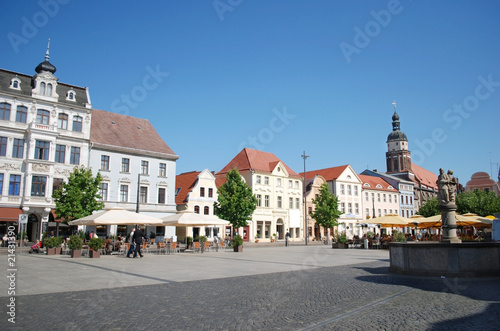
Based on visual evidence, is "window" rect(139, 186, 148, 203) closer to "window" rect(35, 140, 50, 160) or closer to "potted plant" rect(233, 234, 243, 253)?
"window" rect(35, 140, 50, 160)

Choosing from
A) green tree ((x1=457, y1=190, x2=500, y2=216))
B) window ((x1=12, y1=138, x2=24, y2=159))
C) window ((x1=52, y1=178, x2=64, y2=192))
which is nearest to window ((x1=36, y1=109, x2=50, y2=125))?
window ((x1=12, y1=138, x2=24, y2=159))

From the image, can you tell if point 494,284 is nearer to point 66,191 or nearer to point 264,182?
point 66,191

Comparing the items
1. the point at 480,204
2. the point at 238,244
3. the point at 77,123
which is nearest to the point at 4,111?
the point at 77,123

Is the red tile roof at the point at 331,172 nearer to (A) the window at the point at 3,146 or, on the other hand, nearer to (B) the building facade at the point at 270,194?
(B) the building facade at the point at 270,194

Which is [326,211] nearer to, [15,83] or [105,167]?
[105,167]

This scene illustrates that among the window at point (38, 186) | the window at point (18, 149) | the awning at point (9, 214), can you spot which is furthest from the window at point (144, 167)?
the awning at point (9, 214)

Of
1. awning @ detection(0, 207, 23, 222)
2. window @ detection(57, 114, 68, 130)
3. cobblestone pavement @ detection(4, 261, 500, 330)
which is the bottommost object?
cobblestone pavement @ detection(4, 261, 500, 330)

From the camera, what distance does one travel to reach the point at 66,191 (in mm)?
35219

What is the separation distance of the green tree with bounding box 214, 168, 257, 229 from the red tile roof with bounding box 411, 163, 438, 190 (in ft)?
211

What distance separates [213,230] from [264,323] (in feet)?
151

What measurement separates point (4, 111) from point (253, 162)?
108 ft

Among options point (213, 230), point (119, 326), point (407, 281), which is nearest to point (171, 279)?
point (119, 326)

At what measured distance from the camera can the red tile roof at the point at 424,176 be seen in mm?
99438

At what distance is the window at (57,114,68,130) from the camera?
4015 cm
